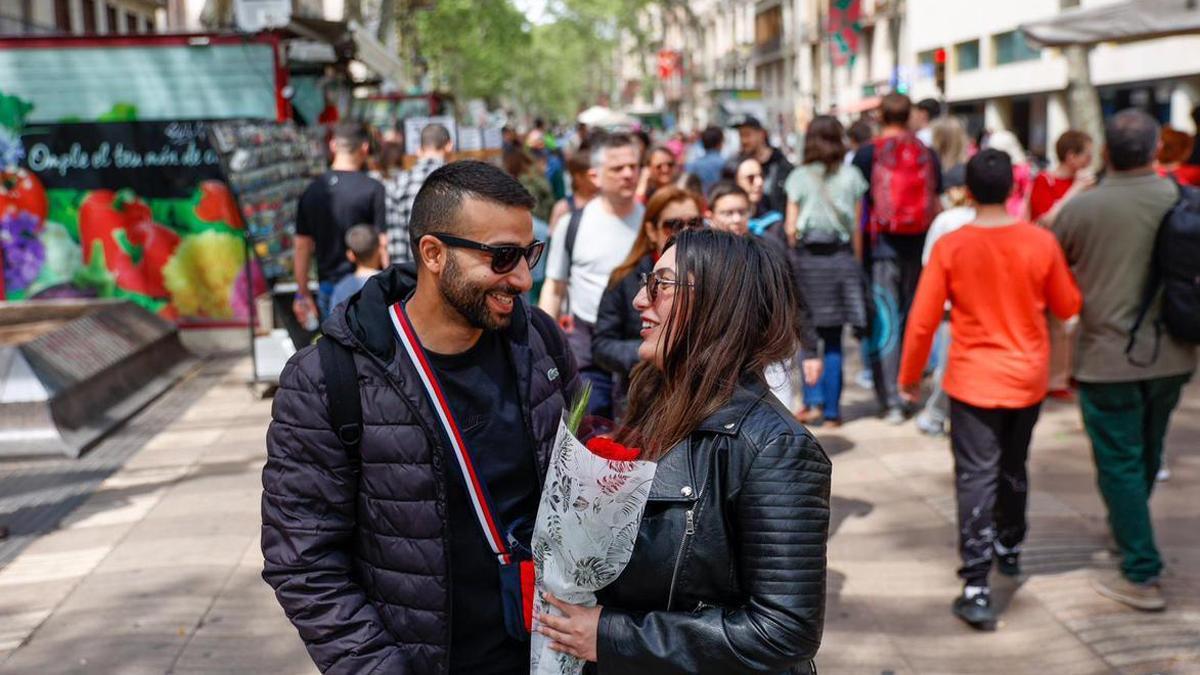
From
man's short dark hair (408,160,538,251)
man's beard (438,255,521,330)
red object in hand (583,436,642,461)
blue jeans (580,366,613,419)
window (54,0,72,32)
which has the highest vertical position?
window (54,0,72,32)

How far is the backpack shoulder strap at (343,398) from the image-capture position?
2396mm

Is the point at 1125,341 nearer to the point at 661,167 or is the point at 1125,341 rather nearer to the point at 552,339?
the point at 552,339

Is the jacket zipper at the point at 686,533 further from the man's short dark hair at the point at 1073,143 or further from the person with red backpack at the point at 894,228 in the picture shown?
the person with red backpack at the point at 894,228

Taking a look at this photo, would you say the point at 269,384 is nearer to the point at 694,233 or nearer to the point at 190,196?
the point at 190,196

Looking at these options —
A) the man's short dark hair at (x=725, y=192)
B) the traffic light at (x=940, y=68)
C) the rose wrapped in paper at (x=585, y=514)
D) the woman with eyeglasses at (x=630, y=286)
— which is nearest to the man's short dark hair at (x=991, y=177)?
the man's short dark hair at (x=725, y=192)

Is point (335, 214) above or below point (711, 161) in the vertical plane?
below

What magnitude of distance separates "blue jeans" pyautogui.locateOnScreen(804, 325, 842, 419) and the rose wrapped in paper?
582 centimetres

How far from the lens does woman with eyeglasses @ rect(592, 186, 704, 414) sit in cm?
464

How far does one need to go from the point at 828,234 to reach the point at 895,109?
115 centimetres

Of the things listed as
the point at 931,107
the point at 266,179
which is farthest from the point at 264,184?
the point at 931,107

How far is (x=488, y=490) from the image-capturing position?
8.30 ft

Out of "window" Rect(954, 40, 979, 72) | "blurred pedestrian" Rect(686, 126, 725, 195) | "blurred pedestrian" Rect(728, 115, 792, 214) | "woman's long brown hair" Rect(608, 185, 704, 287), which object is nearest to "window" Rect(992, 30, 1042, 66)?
"window" Rect(954, 40, 979, 72)

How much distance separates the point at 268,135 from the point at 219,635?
5.90 metres

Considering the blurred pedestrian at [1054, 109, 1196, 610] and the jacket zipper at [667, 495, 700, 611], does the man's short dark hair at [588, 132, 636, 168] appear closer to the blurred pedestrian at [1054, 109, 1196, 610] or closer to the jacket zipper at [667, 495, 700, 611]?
the blurred pedestrian at [1054, 109, 1196, 610]
